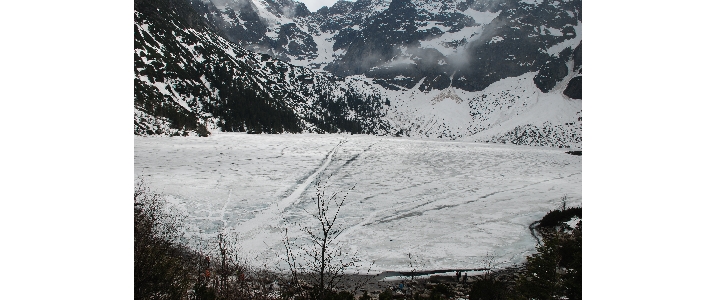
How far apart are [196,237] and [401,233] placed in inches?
295

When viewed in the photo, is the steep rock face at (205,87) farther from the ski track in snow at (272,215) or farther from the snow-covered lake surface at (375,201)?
the ski track in snow at (272,215)

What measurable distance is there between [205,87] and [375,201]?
3128 inches

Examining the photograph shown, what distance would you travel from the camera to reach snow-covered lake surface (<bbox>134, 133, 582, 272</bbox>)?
44.2 feet

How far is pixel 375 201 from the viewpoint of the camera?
19.5 m

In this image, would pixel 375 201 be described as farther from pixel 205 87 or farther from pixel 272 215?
pixel 205 87

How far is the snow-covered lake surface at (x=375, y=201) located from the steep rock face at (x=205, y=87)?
2168cm

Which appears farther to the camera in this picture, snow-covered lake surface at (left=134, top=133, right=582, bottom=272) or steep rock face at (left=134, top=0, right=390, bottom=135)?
steep rock face at (left=134, top=0, right=390, bottom=135)

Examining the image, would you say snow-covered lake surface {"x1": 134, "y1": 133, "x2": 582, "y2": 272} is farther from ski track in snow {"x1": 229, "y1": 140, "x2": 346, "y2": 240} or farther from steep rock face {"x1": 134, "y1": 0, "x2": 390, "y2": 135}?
steep rock face {"x1": 134, "y1": 0, "x2": 390, "y2": 135}

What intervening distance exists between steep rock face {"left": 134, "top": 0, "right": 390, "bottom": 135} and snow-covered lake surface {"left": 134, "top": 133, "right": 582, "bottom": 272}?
21676 millimetres

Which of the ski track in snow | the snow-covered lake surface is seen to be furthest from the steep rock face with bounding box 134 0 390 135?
the ski track in snow

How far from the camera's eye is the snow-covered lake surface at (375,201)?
13477 mm

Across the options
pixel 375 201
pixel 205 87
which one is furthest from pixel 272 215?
pixel 205 87

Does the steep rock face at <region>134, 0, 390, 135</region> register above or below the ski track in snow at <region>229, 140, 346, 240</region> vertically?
above

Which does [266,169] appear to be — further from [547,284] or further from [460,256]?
[547,284]
